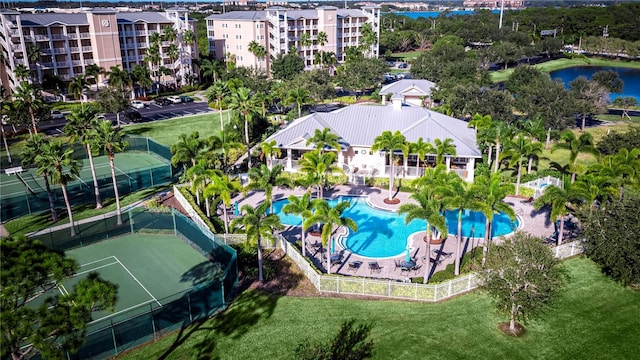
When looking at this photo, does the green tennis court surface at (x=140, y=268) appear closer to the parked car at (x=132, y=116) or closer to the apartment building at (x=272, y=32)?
the parked car at (x=132, y=116)

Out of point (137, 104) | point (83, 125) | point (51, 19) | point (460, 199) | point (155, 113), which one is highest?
point (51, 19)

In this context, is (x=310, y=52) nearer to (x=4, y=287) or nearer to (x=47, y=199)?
(x=47, y=199)

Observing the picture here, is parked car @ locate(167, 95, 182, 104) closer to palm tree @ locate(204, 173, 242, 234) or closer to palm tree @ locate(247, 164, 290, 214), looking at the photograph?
palm tree @ locate(204, 173, 242, 234)

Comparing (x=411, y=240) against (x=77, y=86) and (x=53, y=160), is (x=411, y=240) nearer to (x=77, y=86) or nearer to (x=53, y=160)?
(x=53, y=160)

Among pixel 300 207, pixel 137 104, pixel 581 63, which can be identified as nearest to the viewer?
pixel 300 207

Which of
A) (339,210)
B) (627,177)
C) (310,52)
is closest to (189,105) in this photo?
(310,52)

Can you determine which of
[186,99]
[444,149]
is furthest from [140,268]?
[186,99]

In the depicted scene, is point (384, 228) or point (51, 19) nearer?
point (384, 228)
